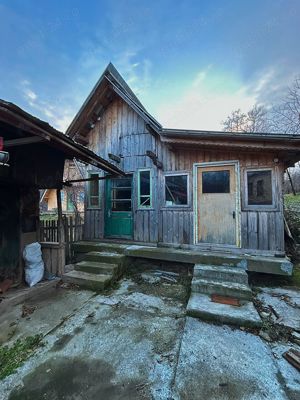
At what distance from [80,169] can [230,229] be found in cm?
525

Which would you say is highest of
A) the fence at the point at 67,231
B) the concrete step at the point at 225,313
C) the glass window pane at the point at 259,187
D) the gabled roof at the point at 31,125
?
the gabled roof at the point at 31,125

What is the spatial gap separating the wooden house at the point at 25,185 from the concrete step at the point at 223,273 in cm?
306

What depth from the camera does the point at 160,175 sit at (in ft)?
19.3

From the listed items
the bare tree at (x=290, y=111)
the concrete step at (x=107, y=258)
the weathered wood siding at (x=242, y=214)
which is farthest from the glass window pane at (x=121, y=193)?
the bare tree at (x=290, y=111)

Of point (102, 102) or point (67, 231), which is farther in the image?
point (102, 102)

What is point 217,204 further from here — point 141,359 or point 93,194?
point 93,194

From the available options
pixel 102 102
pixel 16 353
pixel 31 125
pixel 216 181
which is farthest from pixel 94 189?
pixel 16 353

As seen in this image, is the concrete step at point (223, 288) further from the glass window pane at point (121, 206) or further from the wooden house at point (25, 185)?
the glass window pane at point (121, 206)

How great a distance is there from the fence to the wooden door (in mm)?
3906

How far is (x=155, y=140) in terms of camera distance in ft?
19.8

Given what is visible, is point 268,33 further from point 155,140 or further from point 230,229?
point 230,229

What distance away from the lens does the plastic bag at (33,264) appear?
4.25m

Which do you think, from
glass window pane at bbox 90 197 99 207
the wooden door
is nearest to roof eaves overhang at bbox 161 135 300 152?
the wooden door

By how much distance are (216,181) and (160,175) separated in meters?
1.61
